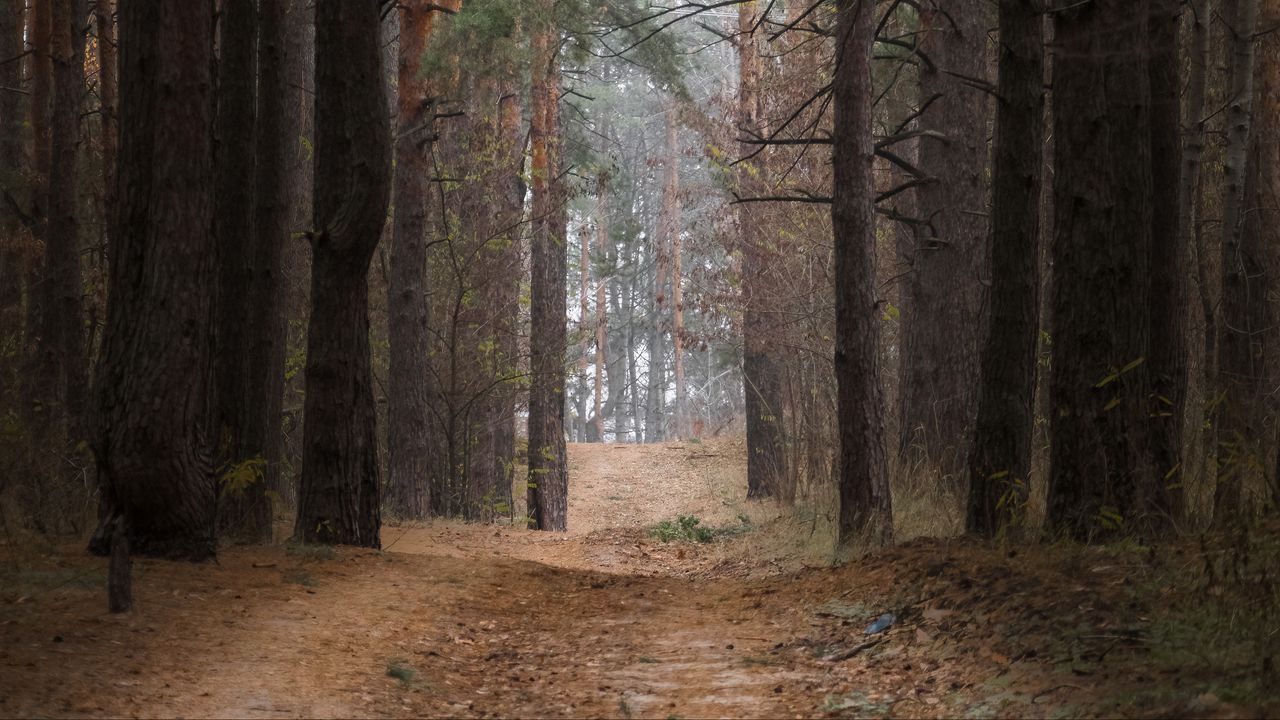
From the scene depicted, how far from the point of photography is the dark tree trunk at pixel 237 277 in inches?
388

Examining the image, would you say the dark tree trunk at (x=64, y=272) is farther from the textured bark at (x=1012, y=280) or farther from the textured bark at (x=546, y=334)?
the textured bark at (x=1012, y=280)

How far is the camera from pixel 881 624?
21.6 feet

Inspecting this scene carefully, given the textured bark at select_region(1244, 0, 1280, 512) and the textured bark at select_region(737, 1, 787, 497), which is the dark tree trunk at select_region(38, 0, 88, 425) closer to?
the textured bark at select_region(737, 1, 787, 497)

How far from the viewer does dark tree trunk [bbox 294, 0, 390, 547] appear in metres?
9.76

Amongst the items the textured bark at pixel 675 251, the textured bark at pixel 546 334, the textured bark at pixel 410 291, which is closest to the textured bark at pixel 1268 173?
the textured bark at pixel 410 291

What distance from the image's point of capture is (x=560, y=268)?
21.9 m

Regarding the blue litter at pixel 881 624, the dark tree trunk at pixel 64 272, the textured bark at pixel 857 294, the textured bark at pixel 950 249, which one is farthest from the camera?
the textured bark at pixel 950 249

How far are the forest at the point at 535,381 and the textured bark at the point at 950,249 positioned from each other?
0.05 meters

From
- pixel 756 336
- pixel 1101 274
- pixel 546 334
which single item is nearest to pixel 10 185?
pixel 546 334

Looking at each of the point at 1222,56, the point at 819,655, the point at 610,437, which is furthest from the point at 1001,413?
the point at 610,437

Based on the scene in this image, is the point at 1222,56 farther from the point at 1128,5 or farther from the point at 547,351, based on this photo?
the point at 547,351

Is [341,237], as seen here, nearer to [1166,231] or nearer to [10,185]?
[1166,231]

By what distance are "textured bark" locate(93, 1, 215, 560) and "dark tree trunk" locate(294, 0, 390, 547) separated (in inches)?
69.2

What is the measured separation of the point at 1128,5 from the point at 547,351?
13.8 metres
